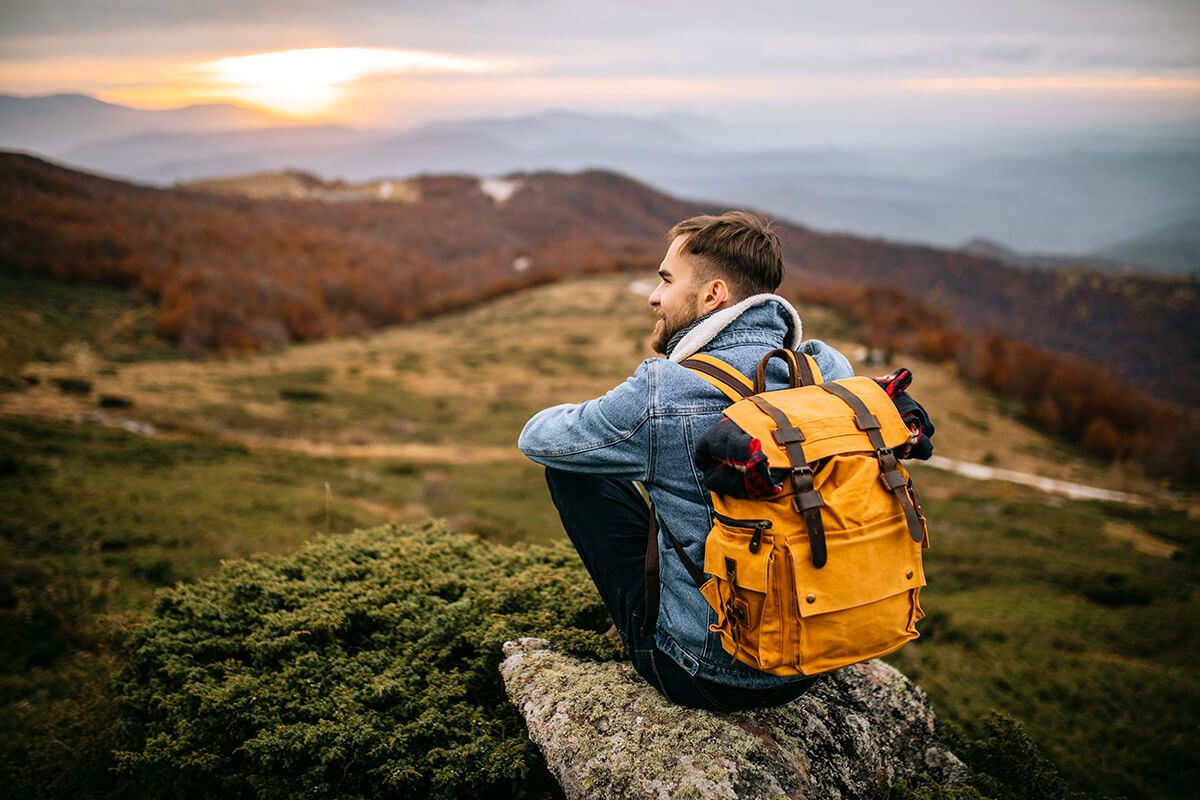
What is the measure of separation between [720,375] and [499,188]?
4156 inches

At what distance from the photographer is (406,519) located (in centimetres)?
1091

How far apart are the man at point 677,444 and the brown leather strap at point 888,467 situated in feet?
1.37

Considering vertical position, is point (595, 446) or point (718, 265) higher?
point (718, 265)

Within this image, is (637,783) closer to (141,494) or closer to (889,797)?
(889,797)

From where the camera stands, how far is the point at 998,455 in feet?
79.5

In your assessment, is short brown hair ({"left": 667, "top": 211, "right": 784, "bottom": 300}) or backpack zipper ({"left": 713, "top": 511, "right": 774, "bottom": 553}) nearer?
backpack zipper ({"left": 713, "top": 511, "right": 774, "bottom": 553})

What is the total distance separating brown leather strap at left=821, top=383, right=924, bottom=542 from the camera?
217cm

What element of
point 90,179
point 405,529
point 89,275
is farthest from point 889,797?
point 90,179

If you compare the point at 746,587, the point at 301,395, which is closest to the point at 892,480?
the point at 746,587

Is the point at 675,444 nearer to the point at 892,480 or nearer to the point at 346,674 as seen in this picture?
the point at 892,480

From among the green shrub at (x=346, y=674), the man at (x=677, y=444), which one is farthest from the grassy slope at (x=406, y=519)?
the man at (x=677, y=444)

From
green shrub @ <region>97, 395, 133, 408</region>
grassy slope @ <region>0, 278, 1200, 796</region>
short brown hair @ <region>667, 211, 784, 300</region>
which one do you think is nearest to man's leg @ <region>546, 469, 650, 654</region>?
short brown hair @ <region>667, 211, 784, 300</region>

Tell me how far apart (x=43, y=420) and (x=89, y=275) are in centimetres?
2806

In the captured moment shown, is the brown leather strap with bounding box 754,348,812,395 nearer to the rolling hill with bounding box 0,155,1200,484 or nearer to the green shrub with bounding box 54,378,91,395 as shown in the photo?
the green shrub with bounding box 54,378,91,395
